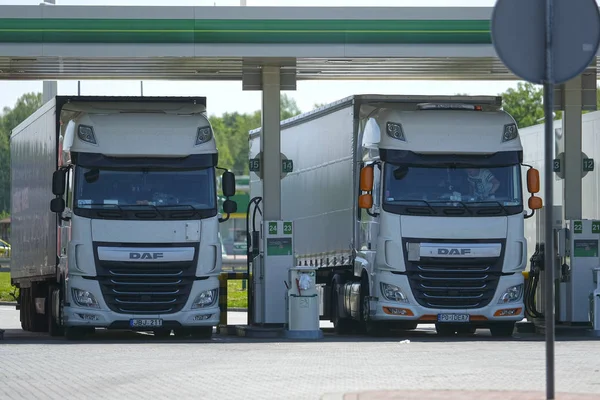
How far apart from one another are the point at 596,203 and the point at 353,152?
14.8 feet

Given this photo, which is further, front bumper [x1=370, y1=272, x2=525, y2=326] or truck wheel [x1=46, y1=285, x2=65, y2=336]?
truck wheel [x1=46, y1=285, x2=65, y2=336]

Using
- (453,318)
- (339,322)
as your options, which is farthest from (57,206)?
(453,318)

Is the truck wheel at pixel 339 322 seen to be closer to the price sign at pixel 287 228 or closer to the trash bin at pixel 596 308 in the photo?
the price sign at pixel 287 228

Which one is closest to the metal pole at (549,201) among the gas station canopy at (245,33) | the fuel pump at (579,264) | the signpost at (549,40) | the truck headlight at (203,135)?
the signpost at (549,40)

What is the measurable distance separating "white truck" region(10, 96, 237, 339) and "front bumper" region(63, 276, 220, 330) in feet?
0.05

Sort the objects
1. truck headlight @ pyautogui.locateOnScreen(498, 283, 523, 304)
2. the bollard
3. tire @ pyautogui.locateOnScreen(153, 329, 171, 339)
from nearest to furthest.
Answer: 1. truck headlight @ pyautogui.locateOnScreen(498, 283, 523, 304)
2. tire @ pyautogui.locateOnScreen(153, 329, 171, 339)
3. the bollard

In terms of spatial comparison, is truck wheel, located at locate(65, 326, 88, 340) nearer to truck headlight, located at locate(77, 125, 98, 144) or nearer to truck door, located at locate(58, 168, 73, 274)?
truck door, located at locate(58, 168, 73, 274)

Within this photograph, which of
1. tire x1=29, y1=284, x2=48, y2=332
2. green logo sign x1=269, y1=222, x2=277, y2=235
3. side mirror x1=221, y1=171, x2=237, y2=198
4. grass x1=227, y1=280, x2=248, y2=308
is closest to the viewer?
side mirror x1=221, y1=171, x2=237, y2=198

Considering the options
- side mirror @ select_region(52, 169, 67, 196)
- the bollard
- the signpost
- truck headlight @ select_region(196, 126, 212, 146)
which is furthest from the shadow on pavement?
the signpost

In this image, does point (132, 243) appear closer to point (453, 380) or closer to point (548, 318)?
point (453, 380)

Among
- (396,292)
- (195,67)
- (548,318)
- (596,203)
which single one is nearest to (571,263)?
(596,203)

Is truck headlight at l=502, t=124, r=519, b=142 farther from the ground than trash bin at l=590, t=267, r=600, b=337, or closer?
farther from the ground

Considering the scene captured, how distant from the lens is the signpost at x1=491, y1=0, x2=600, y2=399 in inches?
424

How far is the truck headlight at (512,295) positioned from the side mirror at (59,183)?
6919 mm
